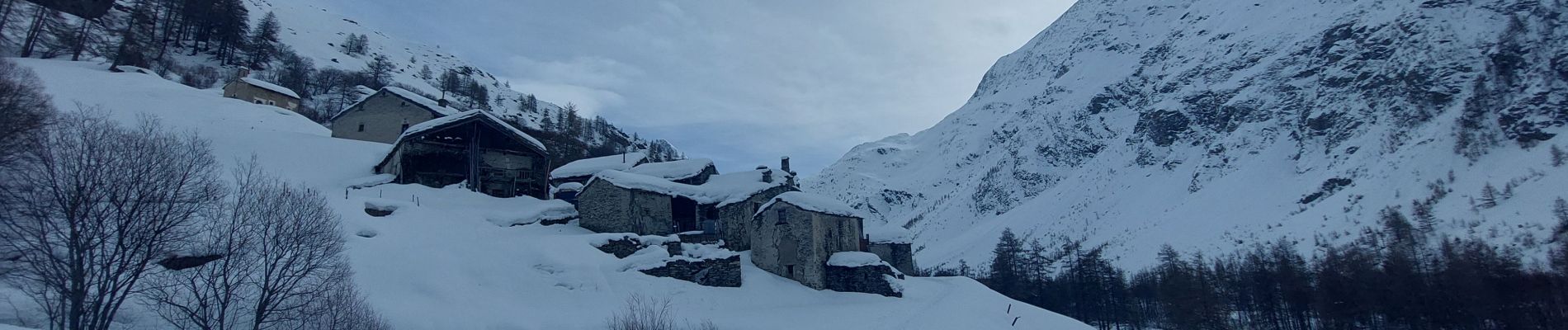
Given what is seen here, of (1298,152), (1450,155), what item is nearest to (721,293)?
(1450,155)

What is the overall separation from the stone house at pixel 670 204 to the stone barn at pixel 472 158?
8.62 m

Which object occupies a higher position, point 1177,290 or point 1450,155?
point 1450,155

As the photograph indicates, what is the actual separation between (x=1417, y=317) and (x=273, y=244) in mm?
68858

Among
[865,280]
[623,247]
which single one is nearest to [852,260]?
[865,280]

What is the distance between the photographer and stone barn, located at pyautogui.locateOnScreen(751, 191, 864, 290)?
96.9 ft

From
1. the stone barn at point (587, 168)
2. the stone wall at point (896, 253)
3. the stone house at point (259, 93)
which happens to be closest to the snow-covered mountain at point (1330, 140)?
the stone wall at point (896, 253)

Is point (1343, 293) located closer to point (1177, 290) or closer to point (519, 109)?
point (1177, 290)

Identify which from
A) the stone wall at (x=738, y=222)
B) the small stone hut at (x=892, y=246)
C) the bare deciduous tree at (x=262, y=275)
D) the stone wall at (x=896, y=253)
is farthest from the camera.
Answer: the small stone hut at (x=892, y=246)

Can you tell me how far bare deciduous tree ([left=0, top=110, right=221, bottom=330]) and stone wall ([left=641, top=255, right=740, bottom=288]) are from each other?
46.1 ft

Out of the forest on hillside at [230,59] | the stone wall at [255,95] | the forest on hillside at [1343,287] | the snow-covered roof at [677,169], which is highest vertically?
the forest on hillside at [230,59]

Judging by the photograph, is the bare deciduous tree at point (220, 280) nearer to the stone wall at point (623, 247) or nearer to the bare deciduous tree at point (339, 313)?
the bare deciduous tree at point (339, 313)

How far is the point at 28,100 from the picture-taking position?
17.3 meters

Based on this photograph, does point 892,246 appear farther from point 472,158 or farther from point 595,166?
point 472,158

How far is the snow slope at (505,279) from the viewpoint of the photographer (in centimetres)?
1938
